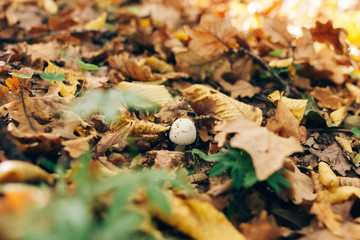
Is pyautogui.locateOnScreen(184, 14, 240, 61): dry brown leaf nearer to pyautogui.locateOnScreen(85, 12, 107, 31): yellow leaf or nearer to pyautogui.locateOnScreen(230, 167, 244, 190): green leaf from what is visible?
pyautogui.locateOnScreen(85, 12, 107, 31): yellow leaf

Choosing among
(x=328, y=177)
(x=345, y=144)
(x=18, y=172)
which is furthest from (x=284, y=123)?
(x=18, y=172)

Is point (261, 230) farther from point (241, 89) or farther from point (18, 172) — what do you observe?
point (241, 89)

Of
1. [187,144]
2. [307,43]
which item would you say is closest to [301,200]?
[187,144]

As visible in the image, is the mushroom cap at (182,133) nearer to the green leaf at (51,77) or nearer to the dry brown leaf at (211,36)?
the green leaf at (51,77)

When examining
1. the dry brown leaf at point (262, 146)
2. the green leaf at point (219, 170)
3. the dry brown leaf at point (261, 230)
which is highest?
the dry brown leaf at point (262, 146)

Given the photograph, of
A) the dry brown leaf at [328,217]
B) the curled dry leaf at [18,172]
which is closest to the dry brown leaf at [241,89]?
the dry brown leaf at [328,217]

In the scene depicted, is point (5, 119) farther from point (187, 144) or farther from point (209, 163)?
point (209, 163)

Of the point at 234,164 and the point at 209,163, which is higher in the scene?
the point at 234,164

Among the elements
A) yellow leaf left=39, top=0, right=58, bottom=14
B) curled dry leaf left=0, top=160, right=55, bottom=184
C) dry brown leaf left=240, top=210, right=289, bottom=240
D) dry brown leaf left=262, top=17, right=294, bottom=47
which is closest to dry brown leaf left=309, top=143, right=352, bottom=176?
dry brown leaf left=240, top=210, right=289, bottom=240
